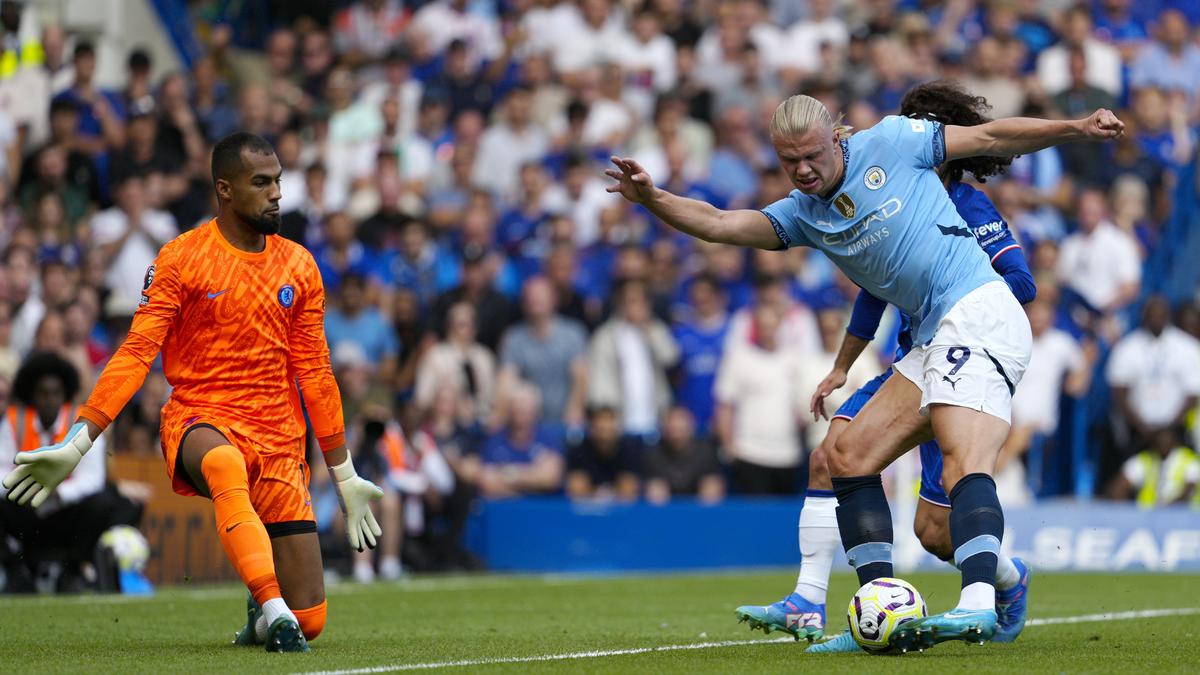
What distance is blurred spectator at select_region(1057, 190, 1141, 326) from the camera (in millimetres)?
17281

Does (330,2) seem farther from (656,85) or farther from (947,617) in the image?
(947,617)

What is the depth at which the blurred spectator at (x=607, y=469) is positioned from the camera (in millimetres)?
16156

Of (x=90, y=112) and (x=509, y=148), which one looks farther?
(x=509, y=148)

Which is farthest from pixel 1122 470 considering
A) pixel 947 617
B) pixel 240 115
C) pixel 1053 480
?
pixel 947 617

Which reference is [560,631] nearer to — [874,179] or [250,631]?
[250,631]

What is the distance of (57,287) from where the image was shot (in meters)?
14.7

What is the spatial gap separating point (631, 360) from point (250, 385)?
870 cm

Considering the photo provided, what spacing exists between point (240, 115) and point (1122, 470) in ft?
30.1

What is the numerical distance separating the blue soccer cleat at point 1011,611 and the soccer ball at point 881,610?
36.3 inches

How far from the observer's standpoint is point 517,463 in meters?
16.3

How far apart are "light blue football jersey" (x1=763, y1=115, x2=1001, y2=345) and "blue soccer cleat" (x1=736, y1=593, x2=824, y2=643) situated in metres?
1.32

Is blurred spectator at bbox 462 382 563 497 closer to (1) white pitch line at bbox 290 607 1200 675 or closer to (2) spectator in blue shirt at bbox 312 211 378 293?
(2) spectator in blue shirt at bbox 312 211 378 293

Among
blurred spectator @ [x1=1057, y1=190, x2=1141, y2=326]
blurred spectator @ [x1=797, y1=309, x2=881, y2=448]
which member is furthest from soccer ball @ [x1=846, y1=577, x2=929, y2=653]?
blurred spectator @ [x1=1057, y1=190, x2=1141, y2=326]

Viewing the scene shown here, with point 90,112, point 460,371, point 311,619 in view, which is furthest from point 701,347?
point 311,619
